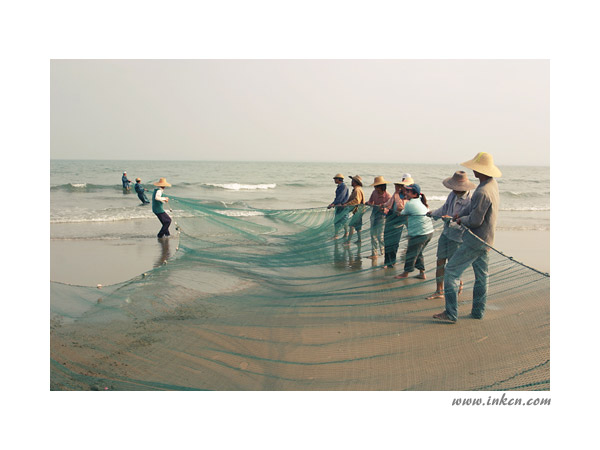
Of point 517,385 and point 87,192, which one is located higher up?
point 87,192

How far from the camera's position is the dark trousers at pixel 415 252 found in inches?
187

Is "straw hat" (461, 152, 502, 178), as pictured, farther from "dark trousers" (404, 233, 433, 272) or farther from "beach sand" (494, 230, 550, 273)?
"beach sand" (494, 230, 550, 273)

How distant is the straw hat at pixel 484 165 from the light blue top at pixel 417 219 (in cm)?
88

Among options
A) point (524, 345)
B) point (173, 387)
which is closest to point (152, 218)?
point (173, 387)

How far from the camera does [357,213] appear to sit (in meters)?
6.05

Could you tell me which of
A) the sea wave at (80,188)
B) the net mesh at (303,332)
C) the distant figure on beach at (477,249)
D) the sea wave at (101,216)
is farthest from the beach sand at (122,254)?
the sea wave at (80,188)

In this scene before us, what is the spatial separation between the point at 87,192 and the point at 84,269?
1664cm

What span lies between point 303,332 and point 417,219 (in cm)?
201

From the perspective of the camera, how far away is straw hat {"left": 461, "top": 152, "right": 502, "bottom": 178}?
164 inches

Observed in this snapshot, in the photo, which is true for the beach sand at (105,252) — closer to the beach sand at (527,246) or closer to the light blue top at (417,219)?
the light blue top at (417,219)

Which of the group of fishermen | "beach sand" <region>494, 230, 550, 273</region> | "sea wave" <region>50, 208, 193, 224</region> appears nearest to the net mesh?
the group of fishermen

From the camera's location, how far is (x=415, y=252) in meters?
4.85

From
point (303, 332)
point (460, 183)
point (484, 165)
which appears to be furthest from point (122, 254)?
point (484, 165)
